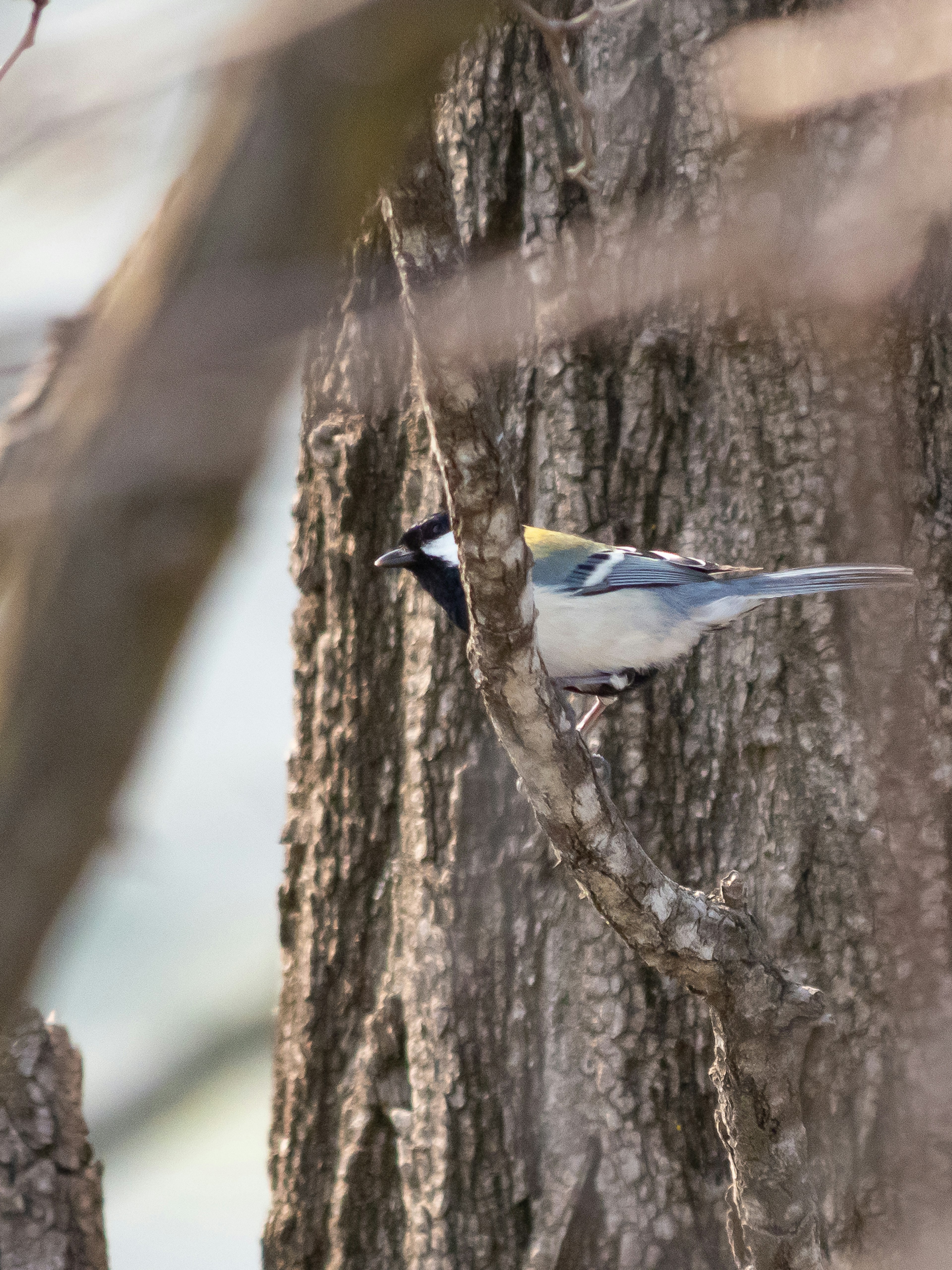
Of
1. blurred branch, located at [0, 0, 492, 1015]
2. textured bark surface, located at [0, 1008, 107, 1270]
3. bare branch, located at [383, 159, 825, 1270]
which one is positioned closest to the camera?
blurred branch, located at [0, 0, 492, 1015]

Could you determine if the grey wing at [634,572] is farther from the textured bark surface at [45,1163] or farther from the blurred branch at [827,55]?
the textured bark surface at [45,1163]

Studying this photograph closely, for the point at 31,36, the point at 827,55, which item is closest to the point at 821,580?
the point at 827,55

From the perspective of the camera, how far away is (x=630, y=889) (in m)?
2.22

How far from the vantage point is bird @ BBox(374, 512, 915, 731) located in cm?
305

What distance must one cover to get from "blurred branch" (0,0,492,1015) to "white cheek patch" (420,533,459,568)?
214cm

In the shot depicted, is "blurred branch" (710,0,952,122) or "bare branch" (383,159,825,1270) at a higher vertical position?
"blurred branch" (710,0,952,122)

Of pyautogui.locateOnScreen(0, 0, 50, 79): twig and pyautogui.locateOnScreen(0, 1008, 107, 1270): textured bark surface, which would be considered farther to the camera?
pyautogui.locateOnScreen(0, 1008, 107, 1270): textured bark surface

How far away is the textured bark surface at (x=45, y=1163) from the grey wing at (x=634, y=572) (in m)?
1.81

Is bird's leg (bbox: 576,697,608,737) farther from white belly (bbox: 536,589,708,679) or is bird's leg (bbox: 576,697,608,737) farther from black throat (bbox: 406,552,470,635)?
black throat (bbox: 406,552,470,635)

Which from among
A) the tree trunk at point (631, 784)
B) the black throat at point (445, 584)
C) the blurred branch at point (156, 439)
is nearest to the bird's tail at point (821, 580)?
the tree trunk at point (631, 784)

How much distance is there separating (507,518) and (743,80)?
194 cm

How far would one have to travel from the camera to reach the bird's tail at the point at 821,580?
2.86 metres

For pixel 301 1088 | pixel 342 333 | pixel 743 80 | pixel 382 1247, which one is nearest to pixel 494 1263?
pixel 382 1247

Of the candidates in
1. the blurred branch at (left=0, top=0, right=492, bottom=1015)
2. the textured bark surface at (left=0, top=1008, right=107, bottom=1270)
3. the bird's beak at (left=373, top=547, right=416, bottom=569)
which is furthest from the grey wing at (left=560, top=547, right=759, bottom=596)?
the blurred branch at (left=0, top=0, right=492, bottom=1015)
